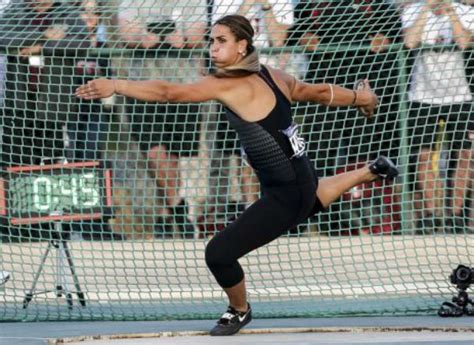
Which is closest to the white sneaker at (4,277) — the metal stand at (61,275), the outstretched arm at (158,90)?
the metal stand at (61,275)

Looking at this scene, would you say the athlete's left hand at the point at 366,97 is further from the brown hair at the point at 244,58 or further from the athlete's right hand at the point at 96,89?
the athlete's right hand at the point at 96,89

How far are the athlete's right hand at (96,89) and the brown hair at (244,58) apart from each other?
68 cm

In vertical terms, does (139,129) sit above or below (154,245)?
above

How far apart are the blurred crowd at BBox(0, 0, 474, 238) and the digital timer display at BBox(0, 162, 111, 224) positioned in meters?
0.17

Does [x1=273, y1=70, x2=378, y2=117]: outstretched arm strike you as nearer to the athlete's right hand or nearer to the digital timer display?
the athlete's right hand

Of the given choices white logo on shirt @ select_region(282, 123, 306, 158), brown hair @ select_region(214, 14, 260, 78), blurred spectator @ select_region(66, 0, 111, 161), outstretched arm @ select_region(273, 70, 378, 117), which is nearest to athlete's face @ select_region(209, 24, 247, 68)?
brown hair @ select_region(214, 14, 260, 78)

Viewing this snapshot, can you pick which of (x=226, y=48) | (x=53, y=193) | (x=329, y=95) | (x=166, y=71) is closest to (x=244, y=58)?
(x=226, y=48)

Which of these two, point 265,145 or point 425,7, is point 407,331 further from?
point 425,7

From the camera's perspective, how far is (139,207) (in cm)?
1059

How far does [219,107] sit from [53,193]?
185 centimetres

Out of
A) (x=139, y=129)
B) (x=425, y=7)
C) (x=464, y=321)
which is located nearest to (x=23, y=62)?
(x=139, y=129)

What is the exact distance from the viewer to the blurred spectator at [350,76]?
10367 millimetres

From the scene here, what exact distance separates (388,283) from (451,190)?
1.30m

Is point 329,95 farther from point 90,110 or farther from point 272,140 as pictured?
point 90,110
